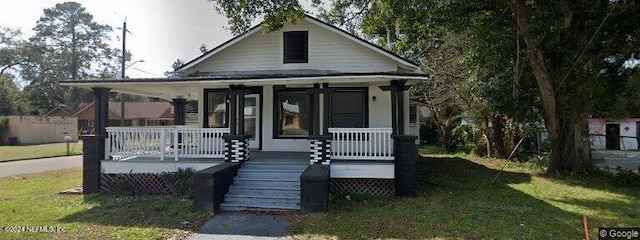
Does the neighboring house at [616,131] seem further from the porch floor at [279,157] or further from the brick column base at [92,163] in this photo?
the brick column base at [92,163]

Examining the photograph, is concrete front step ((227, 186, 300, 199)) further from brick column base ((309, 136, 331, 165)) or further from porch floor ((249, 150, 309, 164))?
porch floor ((249, 150, 309, 164))

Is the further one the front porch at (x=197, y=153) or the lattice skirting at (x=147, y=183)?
the lattice skirting at (x=147, y=183)

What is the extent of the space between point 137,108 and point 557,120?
4790 cm

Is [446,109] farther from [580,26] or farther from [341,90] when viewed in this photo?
[341,90]

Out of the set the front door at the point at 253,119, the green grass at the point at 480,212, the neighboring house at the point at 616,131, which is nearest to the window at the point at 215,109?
the front door at the point at 253,119

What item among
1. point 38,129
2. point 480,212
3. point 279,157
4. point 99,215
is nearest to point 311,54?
point 279,157

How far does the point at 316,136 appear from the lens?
9141 mm

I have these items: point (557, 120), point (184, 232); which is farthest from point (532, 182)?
point (184, 232)

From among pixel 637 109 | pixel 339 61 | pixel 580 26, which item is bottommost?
pixel 637 109

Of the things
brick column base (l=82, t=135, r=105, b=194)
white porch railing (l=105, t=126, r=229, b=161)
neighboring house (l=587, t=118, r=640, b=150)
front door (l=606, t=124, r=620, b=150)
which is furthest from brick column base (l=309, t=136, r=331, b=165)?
front door (l=606, t=124, r=620, b=150)

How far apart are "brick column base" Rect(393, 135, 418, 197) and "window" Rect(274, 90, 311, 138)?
3.96 metres

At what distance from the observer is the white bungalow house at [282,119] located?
29.4 feet

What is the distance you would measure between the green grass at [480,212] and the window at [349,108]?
2.59 meters

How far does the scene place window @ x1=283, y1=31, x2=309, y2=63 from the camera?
12.8 metres
